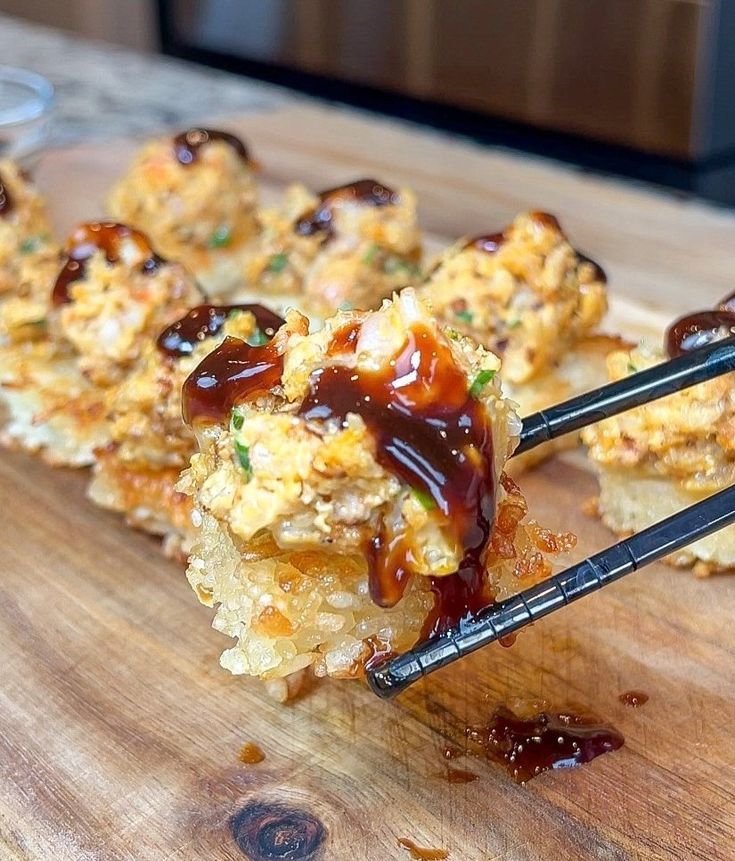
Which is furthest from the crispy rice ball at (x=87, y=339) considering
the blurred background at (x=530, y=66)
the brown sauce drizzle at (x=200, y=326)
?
the blurred background at (x=530, y=66)

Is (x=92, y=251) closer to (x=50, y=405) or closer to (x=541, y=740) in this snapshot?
(x=50, y=405)

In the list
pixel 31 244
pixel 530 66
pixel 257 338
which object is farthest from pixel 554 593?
pixel 530 66

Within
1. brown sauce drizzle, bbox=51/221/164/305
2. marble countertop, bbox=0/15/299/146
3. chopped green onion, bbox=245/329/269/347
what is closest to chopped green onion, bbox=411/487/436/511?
chopped green onion, bbox=245/329/269/347

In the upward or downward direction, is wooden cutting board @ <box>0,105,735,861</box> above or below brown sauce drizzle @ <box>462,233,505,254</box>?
below

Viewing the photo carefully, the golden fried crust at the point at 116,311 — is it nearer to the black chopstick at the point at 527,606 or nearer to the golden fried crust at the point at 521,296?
the golden fried crust at the point at 521,296

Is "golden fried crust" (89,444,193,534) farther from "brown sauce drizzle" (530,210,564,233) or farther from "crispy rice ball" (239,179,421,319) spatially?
"brown sauce drizzle" (530,210,564,233)

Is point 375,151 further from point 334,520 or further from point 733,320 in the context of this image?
point 334,520
